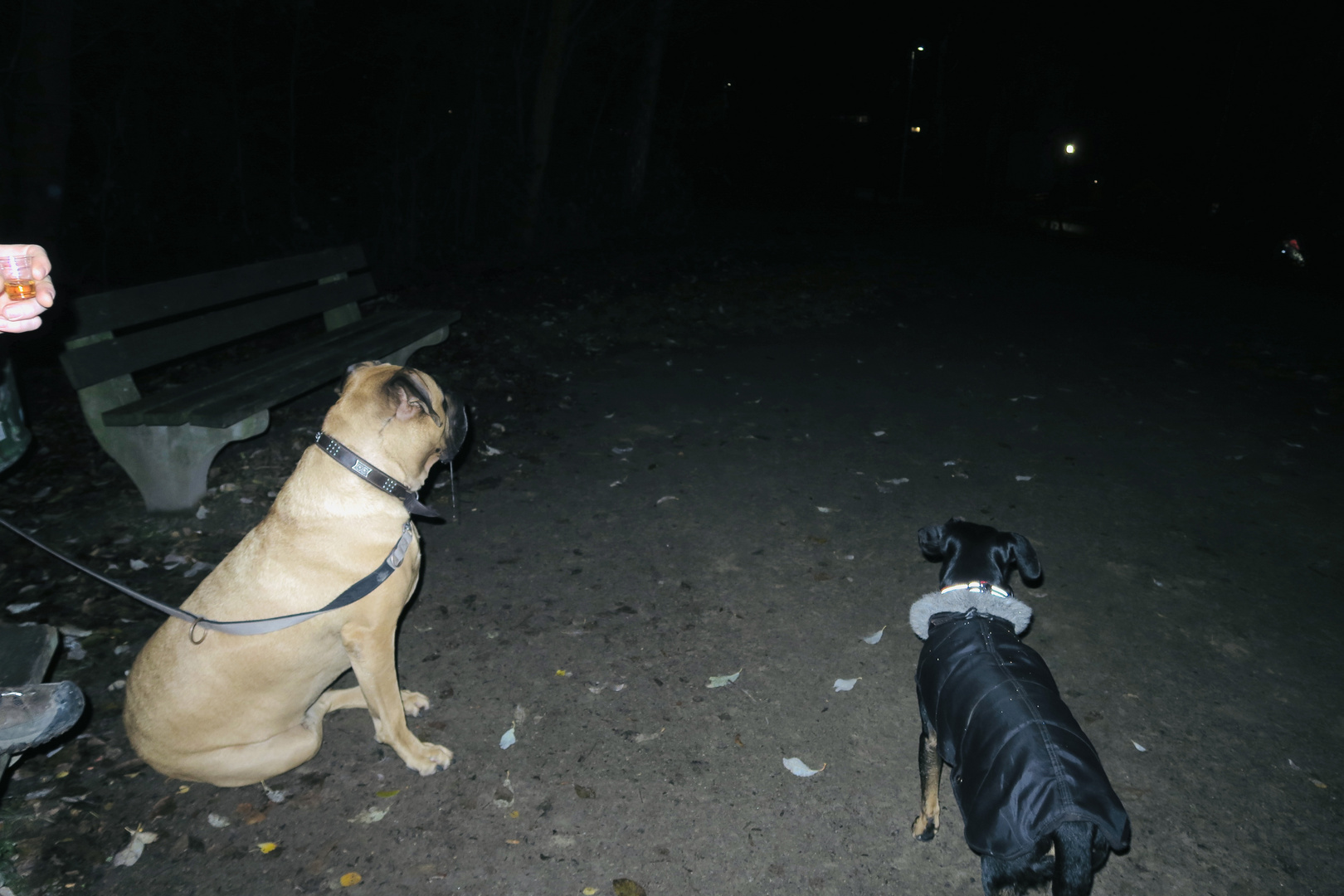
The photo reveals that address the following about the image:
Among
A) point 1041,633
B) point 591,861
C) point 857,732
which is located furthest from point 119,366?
point 1041,633

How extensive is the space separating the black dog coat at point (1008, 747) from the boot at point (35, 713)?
2586 mm

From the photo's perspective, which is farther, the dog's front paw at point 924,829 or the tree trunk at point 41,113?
the tree trunk at point 41,113

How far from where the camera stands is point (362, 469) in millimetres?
2732

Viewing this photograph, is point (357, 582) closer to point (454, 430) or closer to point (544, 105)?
point (454, 430)

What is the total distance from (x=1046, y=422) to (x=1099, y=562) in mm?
2425

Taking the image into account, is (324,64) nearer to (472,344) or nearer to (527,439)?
(472,344)

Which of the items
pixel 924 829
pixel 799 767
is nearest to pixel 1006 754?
pixel 924 829

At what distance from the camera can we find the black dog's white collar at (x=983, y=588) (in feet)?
9.58

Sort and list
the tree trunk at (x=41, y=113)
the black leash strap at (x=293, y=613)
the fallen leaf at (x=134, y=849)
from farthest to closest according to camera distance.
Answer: the tree trunk at (x=41, y=113)
the fallen leaf at (x=134, y=849)
the black leash strap at (x=293, y=613)

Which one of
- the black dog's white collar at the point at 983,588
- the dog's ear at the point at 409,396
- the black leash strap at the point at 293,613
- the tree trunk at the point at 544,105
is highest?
the tree trunk at the point at 544,105

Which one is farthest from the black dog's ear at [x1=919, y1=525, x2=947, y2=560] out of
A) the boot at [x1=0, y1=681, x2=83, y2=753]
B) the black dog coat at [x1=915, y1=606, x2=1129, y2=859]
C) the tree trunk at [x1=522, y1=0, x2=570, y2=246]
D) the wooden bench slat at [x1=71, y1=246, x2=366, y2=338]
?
the tree trunk at [x1=522, y1=0, x2=570, y2=246]

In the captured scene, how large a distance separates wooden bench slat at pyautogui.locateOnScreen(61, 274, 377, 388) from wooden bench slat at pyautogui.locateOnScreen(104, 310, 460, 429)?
0.72 ft

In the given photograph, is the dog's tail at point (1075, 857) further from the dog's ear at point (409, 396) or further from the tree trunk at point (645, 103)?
the tree trunk at point (645, 103)

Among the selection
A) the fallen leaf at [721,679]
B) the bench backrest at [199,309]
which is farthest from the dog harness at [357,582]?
the bench backrest at [199,309]
